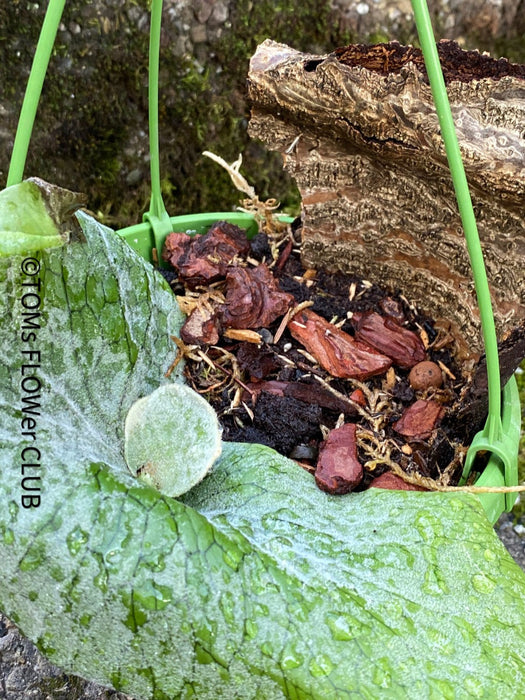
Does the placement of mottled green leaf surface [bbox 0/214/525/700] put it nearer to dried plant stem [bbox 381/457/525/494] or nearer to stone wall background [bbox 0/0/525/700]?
dried plant stem [bbox 381/457/525/494]

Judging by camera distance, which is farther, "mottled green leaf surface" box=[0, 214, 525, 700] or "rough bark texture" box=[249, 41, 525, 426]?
"rough bark texture" box=[249, 41, 525, 426]

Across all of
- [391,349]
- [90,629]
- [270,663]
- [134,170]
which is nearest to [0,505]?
[90,629]

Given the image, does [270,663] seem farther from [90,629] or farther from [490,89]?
[490,89]

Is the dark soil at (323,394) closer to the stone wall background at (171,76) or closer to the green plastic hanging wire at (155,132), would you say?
the green plastic hanging wire at (155,132)

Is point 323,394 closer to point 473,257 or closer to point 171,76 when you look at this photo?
point 473,257

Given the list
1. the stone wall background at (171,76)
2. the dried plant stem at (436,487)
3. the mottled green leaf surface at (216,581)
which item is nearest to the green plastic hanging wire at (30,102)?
the mottled green leaf surface at (216,581)

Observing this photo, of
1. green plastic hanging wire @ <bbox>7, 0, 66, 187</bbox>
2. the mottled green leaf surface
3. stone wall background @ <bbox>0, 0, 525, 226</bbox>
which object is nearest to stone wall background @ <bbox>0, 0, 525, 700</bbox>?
stone wall background @ <bbox>0, 0, 525, 226</bbox>

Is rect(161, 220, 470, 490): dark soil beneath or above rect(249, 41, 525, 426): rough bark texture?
beneath
